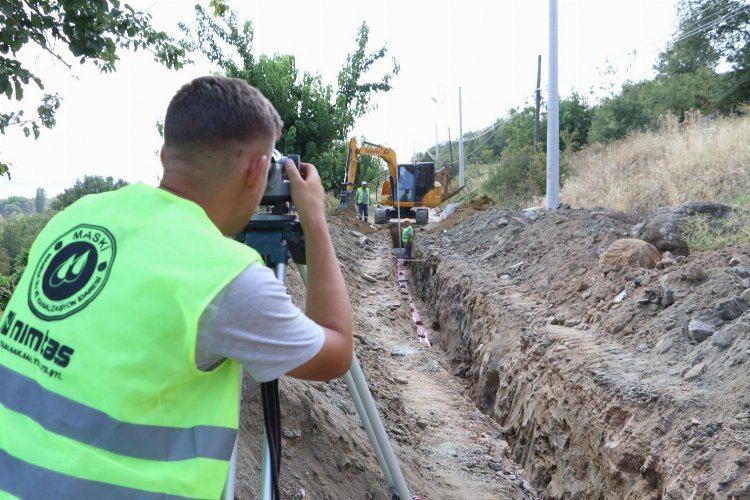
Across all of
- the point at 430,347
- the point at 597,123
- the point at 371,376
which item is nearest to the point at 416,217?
the point at 597,123

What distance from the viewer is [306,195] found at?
173 cm

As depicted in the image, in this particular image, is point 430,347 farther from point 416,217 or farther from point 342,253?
point 416,217

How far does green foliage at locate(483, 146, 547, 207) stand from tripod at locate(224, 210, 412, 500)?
798 inches

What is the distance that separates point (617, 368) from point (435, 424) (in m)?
2.00

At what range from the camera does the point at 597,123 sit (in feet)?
87.4

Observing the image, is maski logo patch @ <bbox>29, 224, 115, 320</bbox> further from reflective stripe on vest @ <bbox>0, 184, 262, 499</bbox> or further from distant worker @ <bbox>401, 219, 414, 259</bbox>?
distant worker @ <bbox>401, 219, 414, 259</bbox>

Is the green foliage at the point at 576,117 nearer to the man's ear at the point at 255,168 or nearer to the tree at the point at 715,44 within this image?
the tree at the point at 715,44

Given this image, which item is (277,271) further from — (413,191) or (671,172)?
(413,191)

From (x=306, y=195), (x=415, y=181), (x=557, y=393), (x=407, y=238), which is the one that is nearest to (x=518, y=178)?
(x=415, y=181)

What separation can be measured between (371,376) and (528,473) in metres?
1.78

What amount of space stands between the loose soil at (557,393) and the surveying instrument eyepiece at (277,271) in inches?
33.6

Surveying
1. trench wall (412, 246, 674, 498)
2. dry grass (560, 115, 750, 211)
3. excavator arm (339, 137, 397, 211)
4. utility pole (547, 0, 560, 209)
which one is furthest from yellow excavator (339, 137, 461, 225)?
trench wall (412, 246, 674, 498)

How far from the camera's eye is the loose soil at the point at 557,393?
3471mm

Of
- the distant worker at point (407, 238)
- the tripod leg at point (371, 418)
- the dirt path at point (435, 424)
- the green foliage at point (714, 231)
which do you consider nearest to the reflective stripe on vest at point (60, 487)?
the tripod leg at point (371, 418)
